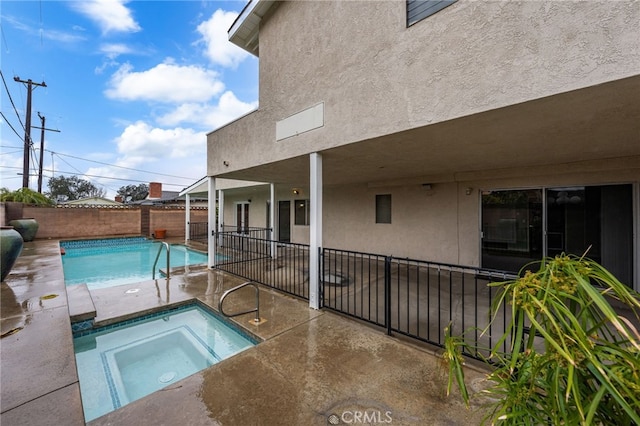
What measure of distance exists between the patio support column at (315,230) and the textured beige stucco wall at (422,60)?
1.00ft

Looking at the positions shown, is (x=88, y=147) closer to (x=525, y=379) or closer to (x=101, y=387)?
(x=101, y=387)

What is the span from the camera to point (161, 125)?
24828 mm

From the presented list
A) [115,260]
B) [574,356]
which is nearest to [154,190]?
[115,260]

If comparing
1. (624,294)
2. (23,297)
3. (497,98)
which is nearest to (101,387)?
(23,297)

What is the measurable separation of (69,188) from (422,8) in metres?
50.0

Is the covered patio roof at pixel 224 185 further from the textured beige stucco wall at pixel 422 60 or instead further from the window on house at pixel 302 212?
the textured beige stucco wall at pixel 422 60

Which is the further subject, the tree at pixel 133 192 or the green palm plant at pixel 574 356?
the tree at pixel 133 192

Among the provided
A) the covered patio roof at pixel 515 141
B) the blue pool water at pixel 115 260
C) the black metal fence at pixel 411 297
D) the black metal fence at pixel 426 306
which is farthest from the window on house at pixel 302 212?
the black metal fence at pixel 426 306

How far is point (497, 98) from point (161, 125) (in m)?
29.0

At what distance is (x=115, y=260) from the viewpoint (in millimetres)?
10609

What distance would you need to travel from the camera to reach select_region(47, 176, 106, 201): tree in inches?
1380

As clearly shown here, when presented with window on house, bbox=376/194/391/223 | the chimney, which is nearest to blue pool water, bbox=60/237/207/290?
window on house, bbox=376/194/391/223

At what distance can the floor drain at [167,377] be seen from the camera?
3.28 metres

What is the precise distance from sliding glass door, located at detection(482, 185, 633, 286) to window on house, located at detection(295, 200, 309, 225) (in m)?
6.69
